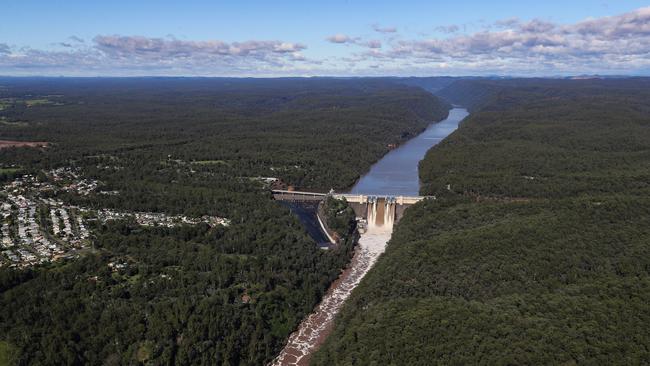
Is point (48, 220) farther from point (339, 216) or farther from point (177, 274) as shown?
point (339, 216)

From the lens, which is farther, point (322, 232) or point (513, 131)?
point (513, 131)

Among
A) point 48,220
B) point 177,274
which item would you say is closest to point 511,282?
point 177,274

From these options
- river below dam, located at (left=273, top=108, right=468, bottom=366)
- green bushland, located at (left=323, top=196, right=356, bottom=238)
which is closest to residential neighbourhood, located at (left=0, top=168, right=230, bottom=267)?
green bushland, located at (left=323, top=196, right=356, bottom=238)

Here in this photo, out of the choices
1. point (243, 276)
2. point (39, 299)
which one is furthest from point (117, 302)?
point (243, 276)

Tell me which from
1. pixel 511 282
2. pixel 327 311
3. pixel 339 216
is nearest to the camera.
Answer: pixel 511 282

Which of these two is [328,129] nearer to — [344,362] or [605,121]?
[605,121]

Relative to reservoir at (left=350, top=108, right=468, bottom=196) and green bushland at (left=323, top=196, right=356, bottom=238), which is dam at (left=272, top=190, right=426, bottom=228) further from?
reservoir at (left=350, top=108, right=468, bottom=196)

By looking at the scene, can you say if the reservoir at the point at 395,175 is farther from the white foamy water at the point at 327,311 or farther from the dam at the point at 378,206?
the white foamy water at the point at 327,311
